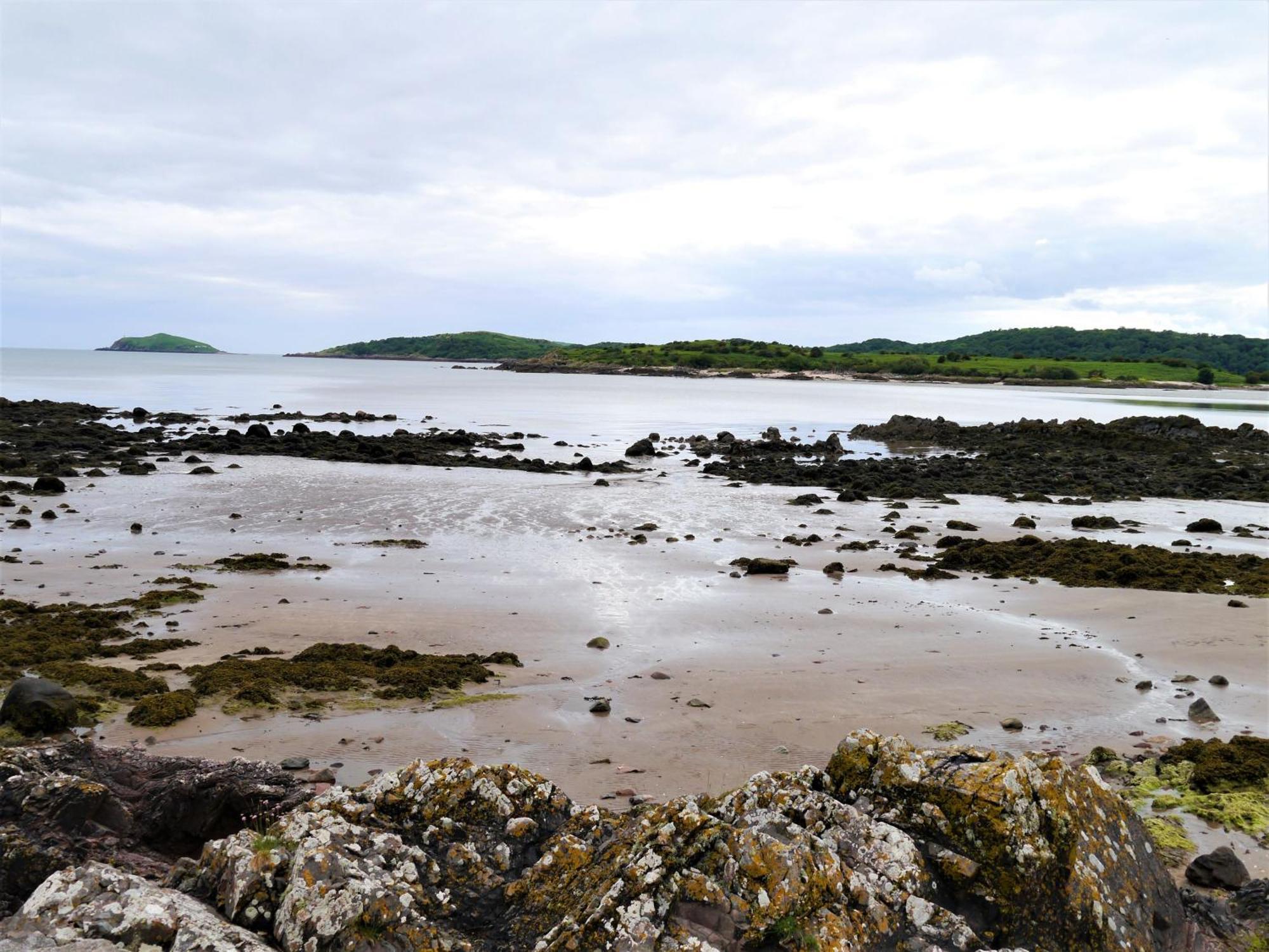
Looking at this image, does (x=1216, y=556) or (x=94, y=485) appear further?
(x=94, y=485)

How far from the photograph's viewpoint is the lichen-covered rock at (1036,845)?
5375 mm

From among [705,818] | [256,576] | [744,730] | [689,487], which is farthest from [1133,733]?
[689,487]

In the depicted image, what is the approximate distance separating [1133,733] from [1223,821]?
2.67 metres

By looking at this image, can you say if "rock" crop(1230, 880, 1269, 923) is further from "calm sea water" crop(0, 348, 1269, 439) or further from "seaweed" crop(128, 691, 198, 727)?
"calm sea water" crop(0, 348, 1269, 439)

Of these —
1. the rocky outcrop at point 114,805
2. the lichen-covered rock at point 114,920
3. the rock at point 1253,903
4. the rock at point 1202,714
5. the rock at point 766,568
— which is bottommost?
the rock at point 766,568

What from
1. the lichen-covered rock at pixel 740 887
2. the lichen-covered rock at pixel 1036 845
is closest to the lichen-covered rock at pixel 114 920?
the lichen-covered rock at pixel 740 887

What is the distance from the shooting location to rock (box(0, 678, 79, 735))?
9.97 meters

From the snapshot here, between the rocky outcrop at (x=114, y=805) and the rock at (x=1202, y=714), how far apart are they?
1074cm

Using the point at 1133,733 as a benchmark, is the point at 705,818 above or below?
above

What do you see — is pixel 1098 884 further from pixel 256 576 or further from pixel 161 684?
pixel 256 576

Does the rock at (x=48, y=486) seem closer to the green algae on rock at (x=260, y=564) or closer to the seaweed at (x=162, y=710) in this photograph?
the green algae on rock at (x=260, y=564)

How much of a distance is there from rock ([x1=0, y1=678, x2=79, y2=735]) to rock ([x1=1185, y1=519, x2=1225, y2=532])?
28.9 m

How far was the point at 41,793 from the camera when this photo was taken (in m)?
6.27

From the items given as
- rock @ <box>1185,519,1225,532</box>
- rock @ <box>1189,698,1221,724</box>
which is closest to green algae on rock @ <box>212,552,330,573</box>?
rock @ <box>1189,698,1221,724</box>
